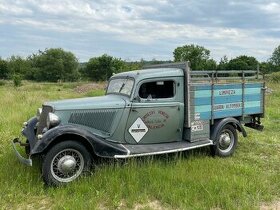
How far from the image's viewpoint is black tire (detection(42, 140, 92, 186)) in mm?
5664

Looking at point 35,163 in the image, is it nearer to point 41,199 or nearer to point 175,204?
point 41,199

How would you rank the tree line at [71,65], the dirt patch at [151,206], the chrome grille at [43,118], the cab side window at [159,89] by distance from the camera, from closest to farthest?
the dirt patch at [151,206] < the chrome grille at [43,118] < the cab side window at [159,89] < the tree line at [71,65]

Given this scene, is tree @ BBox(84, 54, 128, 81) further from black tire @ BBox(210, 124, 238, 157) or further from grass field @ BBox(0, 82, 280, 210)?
grass field @ BBox(0, 82, 280, 210)

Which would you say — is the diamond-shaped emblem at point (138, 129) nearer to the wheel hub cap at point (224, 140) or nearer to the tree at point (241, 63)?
the wheel hub cap at point (224, 140)

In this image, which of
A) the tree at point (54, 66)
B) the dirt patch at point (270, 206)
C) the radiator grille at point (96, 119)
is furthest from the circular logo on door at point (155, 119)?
the tree at point (54, 66)

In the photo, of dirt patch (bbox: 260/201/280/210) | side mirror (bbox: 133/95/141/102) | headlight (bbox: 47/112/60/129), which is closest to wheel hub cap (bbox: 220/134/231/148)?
side mirror (bbox: 133/95/141/102)

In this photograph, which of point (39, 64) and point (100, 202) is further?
point (39, 64)

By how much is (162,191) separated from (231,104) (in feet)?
10.5

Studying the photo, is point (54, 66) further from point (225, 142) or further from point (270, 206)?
point (270, 206)

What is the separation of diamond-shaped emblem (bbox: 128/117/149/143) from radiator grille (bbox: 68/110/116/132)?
17.1 inches

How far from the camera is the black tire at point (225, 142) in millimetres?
7684

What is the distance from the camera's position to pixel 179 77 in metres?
7.18

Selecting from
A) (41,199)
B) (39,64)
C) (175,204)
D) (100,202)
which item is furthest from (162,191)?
(39,64)

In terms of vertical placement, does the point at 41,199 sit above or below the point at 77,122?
below
